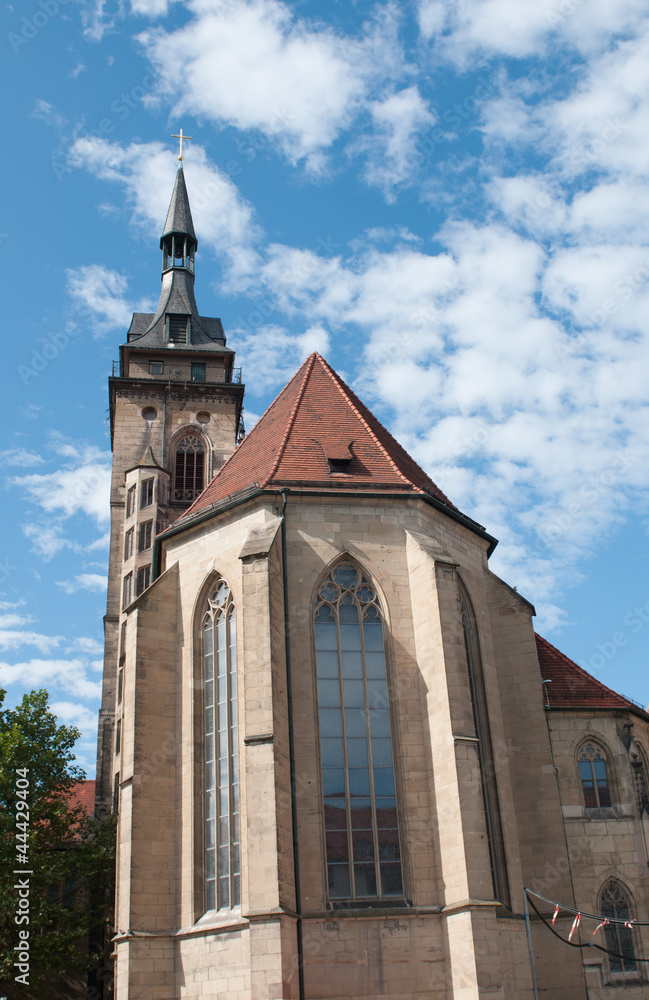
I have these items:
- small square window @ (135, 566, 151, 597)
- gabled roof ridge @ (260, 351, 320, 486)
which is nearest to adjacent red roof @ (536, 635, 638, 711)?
gabled roof ridge @ (260, 351, 320, 486)

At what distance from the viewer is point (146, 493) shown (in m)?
35.7

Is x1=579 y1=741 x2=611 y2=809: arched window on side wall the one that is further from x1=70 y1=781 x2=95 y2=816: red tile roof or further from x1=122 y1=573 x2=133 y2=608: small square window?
x1=70 y1=781 x2=95 y2=816: red tile roof

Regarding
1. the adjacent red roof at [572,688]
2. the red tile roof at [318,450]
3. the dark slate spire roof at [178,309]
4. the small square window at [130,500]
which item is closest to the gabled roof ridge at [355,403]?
the red tile roof at [318,450]

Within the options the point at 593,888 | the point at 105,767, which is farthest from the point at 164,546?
the point at 105,767

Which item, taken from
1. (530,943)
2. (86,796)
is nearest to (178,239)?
(86,796)

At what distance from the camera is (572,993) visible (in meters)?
17.7

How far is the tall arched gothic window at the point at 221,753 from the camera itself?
1614cm

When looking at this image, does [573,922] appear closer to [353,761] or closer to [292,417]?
[353,761]

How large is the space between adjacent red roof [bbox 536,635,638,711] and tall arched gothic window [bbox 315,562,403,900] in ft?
19.1

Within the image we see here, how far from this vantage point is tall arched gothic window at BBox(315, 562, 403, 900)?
15875mm

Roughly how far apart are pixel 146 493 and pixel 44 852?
575 inches

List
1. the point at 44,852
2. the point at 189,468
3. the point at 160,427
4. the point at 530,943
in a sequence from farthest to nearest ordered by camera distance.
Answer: the point at 160,427 → the point at 189,468 → the point at 44,852 → the point at 530,943

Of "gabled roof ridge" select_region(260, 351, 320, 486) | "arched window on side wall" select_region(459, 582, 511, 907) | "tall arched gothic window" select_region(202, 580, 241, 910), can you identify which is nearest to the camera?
"tall arched gothic window" select_region(202, 580, 241, 910)

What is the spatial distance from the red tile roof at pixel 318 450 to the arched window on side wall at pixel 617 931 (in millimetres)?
8641
